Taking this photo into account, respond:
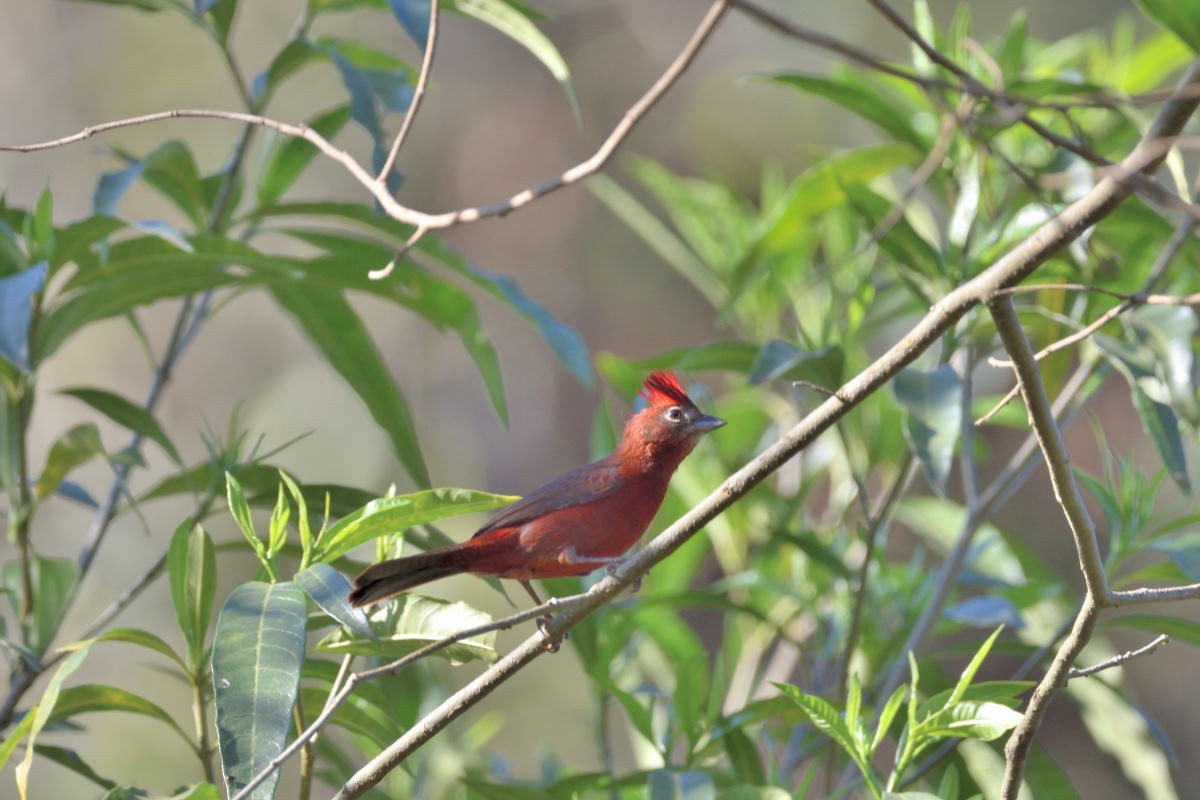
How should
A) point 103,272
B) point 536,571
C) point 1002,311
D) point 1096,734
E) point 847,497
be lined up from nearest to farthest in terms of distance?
point 1002,311
point 103,272
point 536,571
point 1096,734
point 847,497

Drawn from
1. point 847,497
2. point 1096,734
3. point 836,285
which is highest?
point 836,285

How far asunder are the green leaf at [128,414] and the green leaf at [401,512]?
652 mm

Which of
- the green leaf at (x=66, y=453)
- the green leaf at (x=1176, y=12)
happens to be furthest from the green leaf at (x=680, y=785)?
the green leaf at (x=1176, y=12)

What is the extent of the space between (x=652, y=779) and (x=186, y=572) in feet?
2.65

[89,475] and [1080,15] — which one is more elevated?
[1080,15]

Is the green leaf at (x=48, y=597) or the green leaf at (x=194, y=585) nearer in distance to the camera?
the green leaf at (x=194, y=585)

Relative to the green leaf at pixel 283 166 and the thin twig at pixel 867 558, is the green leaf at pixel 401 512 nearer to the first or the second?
the thin twig at pixel 867 558

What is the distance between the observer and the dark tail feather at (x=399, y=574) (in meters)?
2.07

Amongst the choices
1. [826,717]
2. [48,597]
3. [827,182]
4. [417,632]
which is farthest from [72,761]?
[827,182]

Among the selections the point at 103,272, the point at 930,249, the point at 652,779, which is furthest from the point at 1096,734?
the point at 103,272

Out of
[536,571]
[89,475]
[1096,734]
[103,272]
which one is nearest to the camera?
[103,272]

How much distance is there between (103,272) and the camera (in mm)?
2389

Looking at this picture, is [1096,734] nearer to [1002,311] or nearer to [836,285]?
[836,285]

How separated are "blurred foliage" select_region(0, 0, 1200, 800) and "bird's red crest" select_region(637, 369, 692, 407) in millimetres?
115
